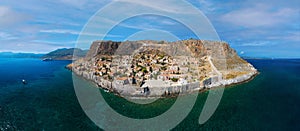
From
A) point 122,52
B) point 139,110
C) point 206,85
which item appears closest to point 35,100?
point 139,110

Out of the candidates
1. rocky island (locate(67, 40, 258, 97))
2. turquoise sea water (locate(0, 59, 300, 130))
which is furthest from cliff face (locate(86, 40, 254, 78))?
turquoise sea water (locate(0, 59, 300, 130))

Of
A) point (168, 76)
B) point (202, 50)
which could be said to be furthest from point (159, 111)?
point (202, 50)

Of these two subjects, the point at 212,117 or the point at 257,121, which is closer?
the point at 257,121

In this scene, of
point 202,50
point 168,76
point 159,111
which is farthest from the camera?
point 202,50

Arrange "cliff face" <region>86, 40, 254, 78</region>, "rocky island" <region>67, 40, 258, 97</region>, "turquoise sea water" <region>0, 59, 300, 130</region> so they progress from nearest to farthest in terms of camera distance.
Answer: "turquoise sea water" <region>0, 59, 300, 130</region>
"rocky island" <region>67, 40, 258, 97</region>
"cliff face" <region>86, 40, 254, 78</region>

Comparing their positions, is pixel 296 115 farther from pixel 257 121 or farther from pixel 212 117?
pixel 212 117

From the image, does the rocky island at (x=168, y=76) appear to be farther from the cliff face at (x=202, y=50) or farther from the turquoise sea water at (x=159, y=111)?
the turquoise sea water at (x=159, y=111)

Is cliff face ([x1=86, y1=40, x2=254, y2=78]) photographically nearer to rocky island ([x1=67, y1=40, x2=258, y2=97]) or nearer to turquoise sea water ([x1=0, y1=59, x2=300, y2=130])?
rocky island ([x1=67, y1=40, x2=258, y2=97])

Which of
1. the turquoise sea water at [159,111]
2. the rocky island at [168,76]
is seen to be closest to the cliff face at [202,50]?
the rocky island at [168,76]

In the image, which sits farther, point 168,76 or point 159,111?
point 168,76

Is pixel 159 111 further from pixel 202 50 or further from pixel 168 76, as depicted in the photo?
pixel 202 50

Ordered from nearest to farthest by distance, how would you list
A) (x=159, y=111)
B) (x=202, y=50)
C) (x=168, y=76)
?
(x=159, y=111)
(x=168, y=76)
(x=202, y=50)
